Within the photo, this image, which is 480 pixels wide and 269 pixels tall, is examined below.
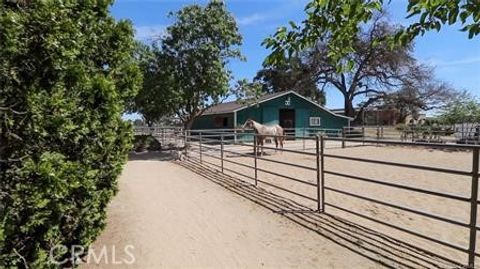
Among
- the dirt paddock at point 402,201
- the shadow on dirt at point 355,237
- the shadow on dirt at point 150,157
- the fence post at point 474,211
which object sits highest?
the fence post at point 474,211

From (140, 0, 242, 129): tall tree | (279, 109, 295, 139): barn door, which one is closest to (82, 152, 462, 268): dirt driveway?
(140, 0, 242, 129): tall tree

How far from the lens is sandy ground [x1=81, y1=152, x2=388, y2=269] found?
4.11 metres

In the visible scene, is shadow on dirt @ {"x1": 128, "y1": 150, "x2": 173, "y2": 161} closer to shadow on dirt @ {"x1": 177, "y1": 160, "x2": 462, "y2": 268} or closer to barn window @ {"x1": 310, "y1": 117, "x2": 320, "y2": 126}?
shadow on dirt @ {"x1": 177, "y1": 160, "x2": 462, "y2": 268}

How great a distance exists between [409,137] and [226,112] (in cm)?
1290

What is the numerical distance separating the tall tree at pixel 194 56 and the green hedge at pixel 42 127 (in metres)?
14.3

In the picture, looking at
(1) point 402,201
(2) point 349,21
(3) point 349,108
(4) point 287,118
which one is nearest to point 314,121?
(4) point 287,118

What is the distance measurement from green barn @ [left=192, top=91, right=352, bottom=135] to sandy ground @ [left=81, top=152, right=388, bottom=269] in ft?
63.1

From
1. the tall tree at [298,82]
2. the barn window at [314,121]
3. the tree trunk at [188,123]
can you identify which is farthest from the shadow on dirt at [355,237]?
the tall tree at [298,82]

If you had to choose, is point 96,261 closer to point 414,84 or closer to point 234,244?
point 234,244

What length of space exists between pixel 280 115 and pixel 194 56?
13.8 metres

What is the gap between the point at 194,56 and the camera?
58.2 ft

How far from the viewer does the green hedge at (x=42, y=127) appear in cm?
255

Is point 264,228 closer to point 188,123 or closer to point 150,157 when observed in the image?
point 150,157

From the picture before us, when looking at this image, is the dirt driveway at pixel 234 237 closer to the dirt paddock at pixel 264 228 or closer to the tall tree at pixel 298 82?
the dirt paddock at pixel 264 228
